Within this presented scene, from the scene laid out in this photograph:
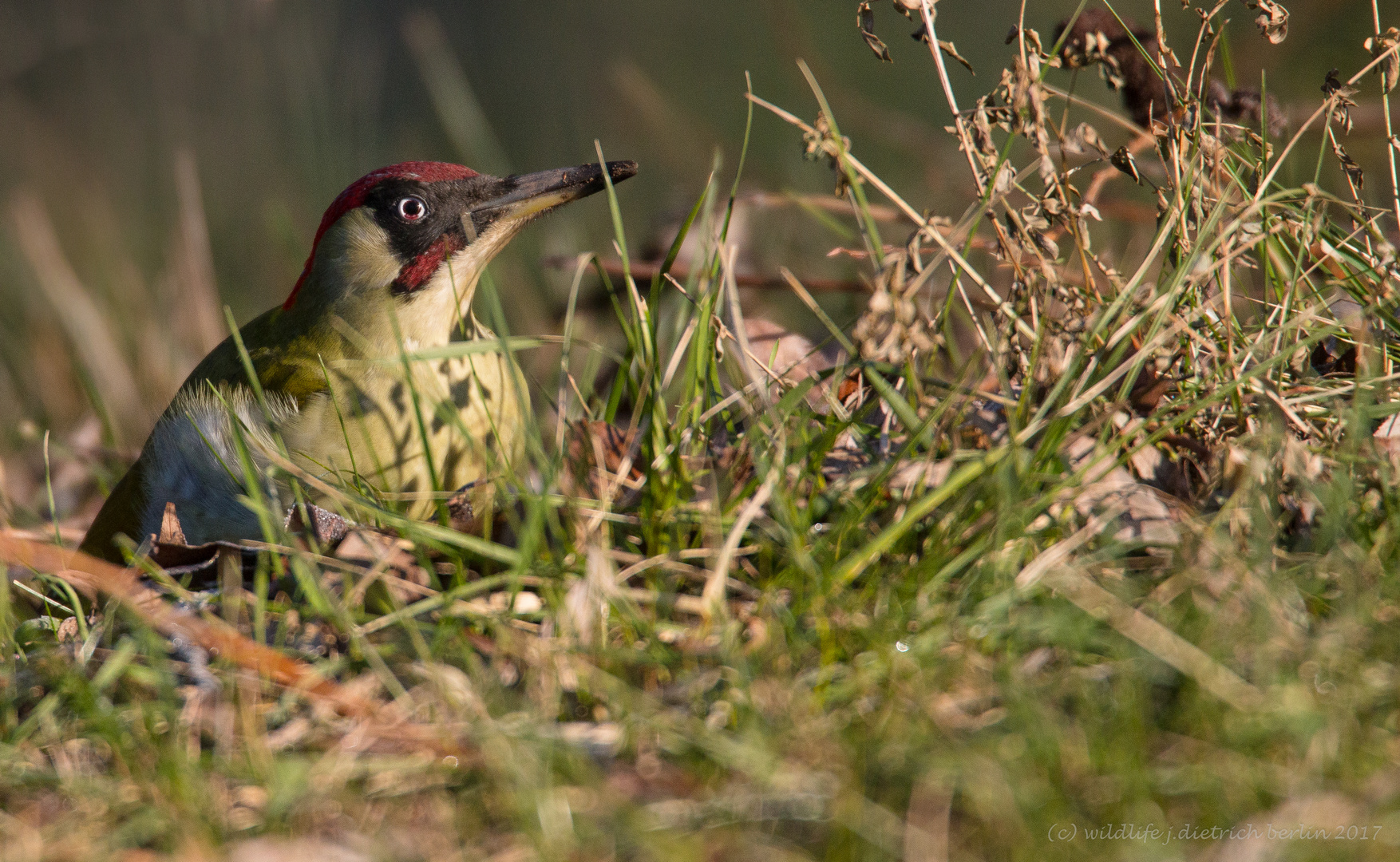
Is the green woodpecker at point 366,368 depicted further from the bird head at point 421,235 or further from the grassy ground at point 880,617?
the grassy ground at point 880,617

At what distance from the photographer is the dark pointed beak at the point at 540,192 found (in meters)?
2.80

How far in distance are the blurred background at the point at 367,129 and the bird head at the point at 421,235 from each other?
0.56 m

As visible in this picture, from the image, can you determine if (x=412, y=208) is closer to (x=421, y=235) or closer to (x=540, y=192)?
(x=421, y=235)

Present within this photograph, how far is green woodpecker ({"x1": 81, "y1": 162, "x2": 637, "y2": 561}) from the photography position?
8.61 feet

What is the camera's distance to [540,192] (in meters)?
2.88

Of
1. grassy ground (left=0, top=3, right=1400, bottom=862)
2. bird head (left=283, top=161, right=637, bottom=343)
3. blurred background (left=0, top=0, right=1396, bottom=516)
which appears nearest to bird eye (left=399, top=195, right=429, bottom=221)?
bird head (left=283, top=161, right=637, bottom=343)

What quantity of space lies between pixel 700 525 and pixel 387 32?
827 centimetres

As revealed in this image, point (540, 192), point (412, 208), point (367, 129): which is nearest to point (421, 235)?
point (412, 208)

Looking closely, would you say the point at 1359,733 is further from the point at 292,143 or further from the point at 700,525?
the point at 292,143

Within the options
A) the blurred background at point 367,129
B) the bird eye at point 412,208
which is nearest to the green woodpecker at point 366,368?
the bird eye at point 412,208

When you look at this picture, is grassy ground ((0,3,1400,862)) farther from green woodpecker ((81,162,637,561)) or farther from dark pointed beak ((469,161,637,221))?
dark pointed beak ((469,161,637,221))

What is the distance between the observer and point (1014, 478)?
5.87 feet

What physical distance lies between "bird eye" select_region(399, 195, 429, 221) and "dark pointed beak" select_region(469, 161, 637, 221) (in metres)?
0.14

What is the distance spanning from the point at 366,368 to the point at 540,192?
60 cm
